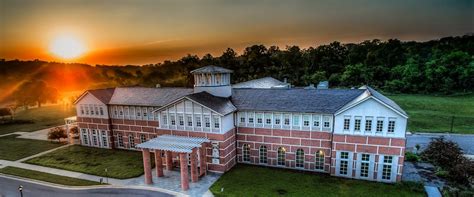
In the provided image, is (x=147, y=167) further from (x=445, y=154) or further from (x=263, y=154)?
(x=445, y=154)

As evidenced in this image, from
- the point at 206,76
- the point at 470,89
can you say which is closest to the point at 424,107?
the point at 470,89

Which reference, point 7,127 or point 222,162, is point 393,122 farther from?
point 7,127

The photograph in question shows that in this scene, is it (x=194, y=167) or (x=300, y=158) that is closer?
(x=194, y=167)

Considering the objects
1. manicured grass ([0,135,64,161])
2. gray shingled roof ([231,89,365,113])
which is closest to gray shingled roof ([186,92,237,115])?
gray shingled roof ([231,89,365,113])

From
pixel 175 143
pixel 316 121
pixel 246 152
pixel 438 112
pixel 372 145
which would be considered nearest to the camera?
pixel 372 145

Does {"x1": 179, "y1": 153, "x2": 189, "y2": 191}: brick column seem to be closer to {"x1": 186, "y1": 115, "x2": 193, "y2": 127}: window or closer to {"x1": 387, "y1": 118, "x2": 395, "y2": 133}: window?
{"x1": 186, "y1": 115, "x2": 193, "y2": 127}: window

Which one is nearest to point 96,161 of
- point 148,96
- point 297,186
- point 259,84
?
point 148,96
